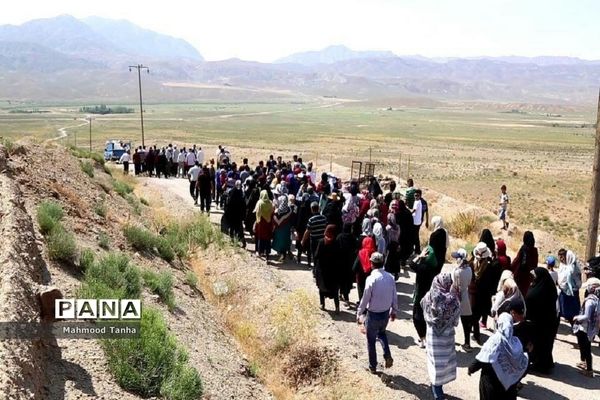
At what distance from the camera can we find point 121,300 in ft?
22.8

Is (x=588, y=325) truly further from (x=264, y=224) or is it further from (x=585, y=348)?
(x=264, y=224)

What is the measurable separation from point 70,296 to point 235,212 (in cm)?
639

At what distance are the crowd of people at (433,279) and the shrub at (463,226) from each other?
465 centimetres

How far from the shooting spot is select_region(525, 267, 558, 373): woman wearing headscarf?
761 cm

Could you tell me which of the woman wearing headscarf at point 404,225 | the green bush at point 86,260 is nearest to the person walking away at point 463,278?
the woman wearing headscarf at point 404,225

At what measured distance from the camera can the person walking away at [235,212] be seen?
13.1 m

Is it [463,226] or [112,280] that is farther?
[463,226]

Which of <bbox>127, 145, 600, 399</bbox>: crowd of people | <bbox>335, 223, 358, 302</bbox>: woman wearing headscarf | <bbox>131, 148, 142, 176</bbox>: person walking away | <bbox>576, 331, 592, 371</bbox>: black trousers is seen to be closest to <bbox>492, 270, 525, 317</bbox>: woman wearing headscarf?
<bbox>127, 145, 600, 399</bbox>: crowd of people

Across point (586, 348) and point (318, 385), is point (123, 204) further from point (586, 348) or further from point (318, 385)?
point (586, 348)

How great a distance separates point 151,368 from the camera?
5.88 m

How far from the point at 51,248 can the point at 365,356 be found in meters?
4.59

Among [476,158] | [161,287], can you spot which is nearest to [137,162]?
[161,287]

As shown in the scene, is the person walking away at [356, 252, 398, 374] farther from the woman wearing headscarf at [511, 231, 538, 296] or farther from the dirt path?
the woman wearing headscarf at [511, 231, 538, 296]

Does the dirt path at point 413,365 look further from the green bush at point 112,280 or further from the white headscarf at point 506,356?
the green bush at point 112,280
